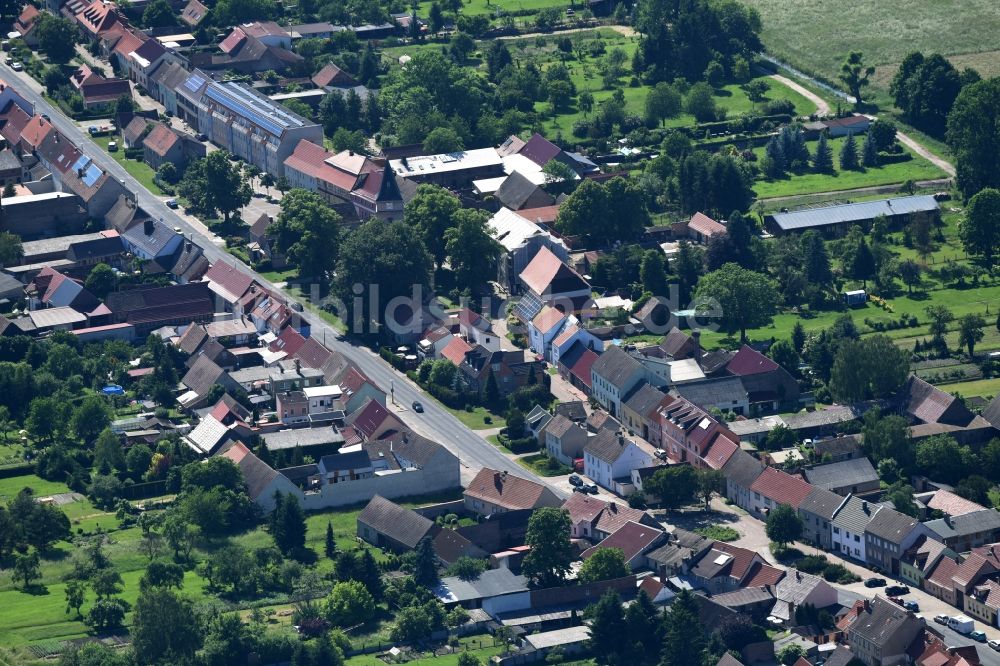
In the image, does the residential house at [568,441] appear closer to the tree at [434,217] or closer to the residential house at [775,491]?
the residential house at [775,491]

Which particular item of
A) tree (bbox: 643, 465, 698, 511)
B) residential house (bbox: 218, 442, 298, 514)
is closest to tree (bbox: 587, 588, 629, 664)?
tree (bbox: 643, 465, 698, 511)

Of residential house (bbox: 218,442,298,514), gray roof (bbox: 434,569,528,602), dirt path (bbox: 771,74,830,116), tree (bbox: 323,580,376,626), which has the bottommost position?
gray roof (bbox: 434,569,528,602)

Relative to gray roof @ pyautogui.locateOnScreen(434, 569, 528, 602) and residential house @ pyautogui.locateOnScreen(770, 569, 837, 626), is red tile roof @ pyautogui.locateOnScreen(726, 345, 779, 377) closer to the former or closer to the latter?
residential house @ pyautogui.locateOnScreen(770, 569, 837, 626)

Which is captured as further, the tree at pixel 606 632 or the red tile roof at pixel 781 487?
the red tile roof at pixel 781 487

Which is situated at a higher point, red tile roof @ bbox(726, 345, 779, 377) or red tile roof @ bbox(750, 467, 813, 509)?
red tile roof @ bbox(726, 345, 779, 377)

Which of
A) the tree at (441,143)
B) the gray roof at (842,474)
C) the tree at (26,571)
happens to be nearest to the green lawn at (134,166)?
the tree at (441,143)
